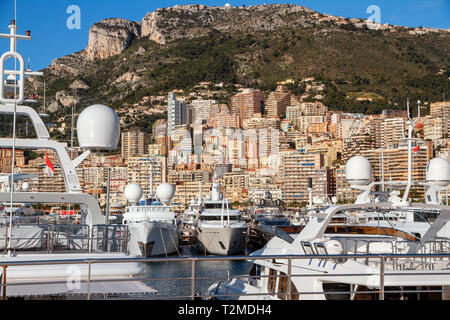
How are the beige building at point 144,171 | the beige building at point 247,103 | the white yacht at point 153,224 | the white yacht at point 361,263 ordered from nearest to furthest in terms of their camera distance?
1. the white yacht at point 361,263
2. the white yacht at point 153,224
3. the beige building at point 144,171
4. the beige building at point 247,103

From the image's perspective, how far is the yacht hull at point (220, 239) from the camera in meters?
33.8

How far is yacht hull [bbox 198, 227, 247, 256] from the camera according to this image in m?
33.8

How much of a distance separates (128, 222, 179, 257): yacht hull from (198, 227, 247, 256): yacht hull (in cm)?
193

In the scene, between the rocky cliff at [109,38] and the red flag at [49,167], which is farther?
the rocky cliff at [109,38]

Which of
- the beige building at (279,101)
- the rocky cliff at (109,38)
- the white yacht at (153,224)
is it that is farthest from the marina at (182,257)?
the rocky cliff at (109,38)

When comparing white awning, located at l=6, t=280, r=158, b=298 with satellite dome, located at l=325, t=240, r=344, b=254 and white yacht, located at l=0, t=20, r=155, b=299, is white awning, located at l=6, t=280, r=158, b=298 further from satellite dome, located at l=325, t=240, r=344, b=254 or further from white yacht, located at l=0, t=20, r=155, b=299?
satellite dome, located at l=325, t=240, r=344, b=254

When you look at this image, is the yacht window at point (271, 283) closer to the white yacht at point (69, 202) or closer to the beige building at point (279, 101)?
the white yacht at point (69, 202)

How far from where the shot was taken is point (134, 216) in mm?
33719

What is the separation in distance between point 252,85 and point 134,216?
12607cm

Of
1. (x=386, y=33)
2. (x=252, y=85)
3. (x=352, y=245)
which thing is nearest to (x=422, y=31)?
(x=386, y=33)

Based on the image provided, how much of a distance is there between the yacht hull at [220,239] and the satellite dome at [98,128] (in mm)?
25481

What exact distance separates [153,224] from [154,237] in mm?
677

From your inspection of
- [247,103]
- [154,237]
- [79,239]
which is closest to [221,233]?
[154,237]

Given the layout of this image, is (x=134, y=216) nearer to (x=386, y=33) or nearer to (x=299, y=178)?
(x=299, y=178)
